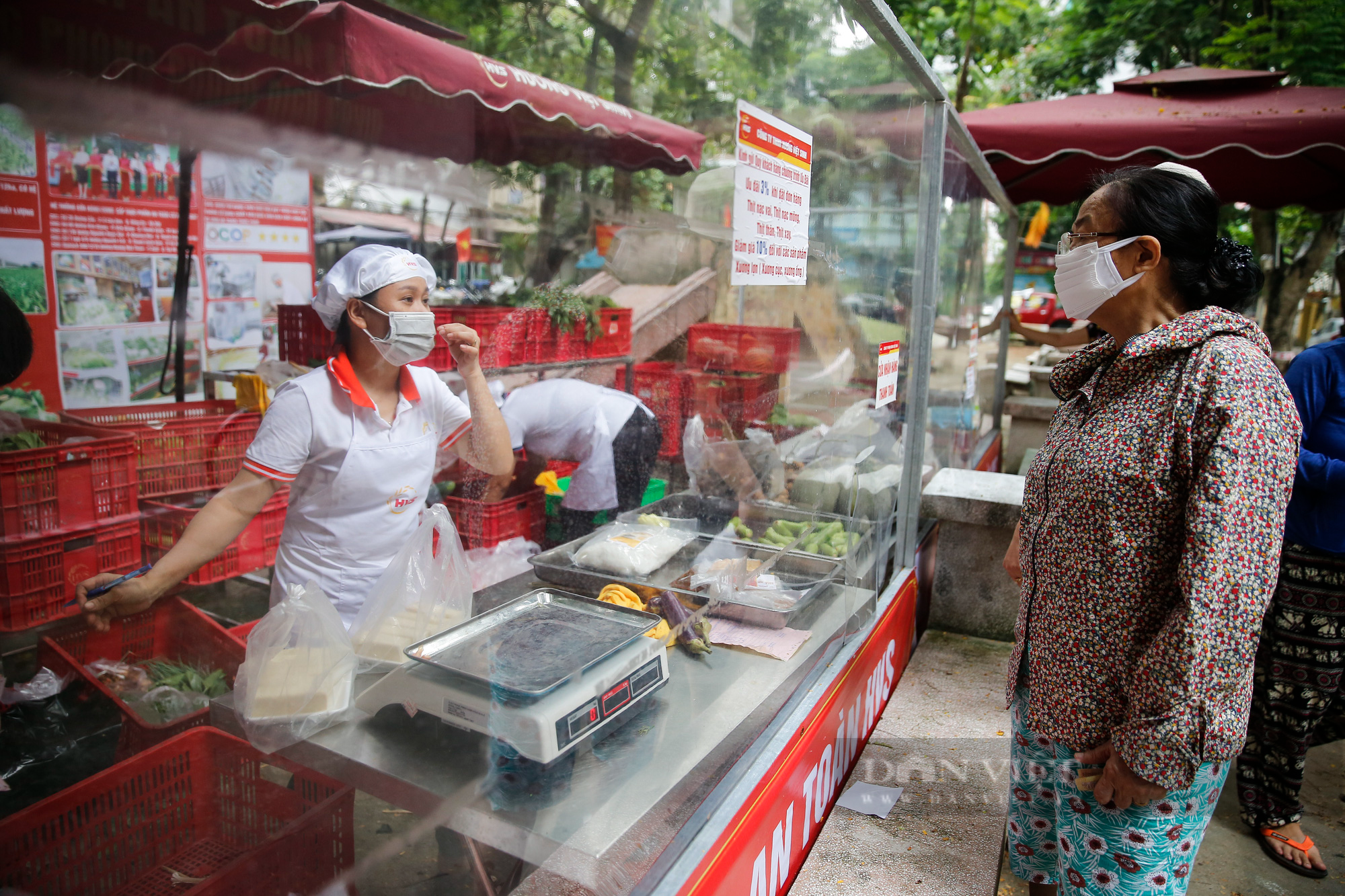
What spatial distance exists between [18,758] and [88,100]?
5.27 feet

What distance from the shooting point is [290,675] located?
157 cm

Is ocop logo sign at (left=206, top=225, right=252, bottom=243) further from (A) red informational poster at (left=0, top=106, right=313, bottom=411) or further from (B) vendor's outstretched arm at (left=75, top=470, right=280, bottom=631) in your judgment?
(B) vendor's outstretched arm at (left=75, top=470, right=280, bottom=631)

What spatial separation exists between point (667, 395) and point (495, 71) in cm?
183

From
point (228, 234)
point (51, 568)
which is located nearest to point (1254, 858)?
point (51, 568)

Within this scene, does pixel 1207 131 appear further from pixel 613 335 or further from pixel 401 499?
pixel 401 499

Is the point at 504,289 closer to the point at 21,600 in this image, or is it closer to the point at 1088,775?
the point at 21,600

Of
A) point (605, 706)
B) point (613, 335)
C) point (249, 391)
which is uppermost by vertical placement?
point (613, 335)

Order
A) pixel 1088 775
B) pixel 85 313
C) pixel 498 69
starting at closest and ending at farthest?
pixel 1088 775, pixel 85 313, pixel 498 69

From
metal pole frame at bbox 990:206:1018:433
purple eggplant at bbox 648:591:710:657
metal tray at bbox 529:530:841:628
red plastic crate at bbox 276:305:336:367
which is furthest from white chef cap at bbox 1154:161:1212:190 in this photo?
metal pole frame at bbox 990:206:1018:433

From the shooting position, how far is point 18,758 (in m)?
1.73

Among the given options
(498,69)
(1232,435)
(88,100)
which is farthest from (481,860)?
(498,69)

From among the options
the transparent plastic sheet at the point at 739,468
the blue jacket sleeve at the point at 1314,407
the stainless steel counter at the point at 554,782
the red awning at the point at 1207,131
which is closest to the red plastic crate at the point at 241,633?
the stainless steel counter at the point at 554,782

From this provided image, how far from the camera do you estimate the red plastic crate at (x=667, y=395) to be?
421 centimetres

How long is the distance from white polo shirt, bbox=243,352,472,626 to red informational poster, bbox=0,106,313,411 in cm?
55
